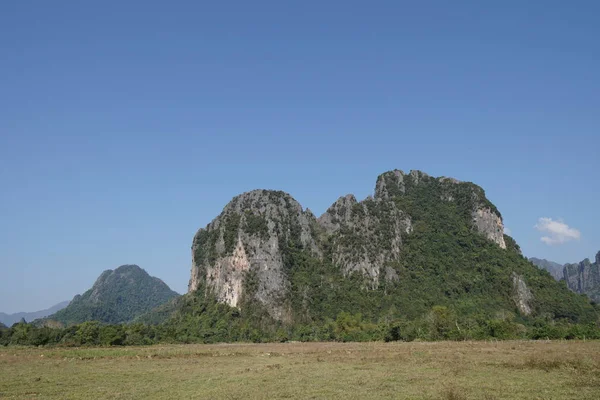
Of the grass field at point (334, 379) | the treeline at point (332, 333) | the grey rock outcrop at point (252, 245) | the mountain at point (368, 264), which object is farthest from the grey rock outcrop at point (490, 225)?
the grass field at point (334, 379)

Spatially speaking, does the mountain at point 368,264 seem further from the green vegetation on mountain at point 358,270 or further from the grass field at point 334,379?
the grass field at point 334,379

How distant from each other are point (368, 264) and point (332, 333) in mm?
41883

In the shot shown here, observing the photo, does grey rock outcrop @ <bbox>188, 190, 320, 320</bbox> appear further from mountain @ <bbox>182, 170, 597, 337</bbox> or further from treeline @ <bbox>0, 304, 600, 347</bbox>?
treeline @ <bbox>0, 304, 600, 347</bbox>

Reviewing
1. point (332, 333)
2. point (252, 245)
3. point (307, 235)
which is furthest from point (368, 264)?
point (332, 333)

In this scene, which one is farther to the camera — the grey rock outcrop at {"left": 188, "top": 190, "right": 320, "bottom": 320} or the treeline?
the grey rock outcrop at {"left": 188, "top": 190, "right": 320, "bottom": 320}

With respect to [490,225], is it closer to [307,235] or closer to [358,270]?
[358,270]

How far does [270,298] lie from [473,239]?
61.3m

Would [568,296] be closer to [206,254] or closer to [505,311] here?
[505,311]

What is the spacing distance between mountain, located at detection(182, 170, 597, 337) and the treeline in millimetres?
11780

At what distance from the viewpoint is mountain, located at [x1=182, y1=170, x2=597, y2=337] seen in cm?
10581

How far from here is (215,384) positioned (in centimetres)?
2178

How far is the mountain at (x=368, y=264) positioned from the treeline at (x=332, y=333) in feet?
38.6

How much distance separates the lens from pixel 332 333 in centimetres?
8094

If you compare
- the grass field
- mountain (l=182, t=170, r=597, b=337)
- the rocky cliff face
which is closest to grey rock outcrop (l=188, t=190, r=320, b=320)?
the rocky cliff face
